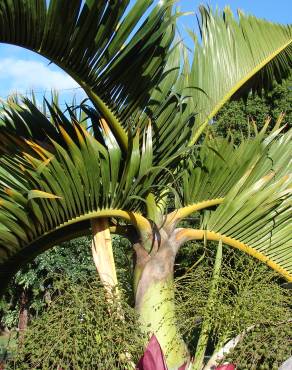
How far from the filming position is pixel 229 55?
5.07 m

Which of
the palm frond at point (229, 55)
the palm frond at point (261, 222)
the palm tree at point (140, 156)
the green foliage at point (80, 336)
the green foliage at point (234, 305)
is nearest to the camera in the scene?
the green foliage at point (80, 336)

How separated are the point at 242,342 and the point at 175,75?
2069mm

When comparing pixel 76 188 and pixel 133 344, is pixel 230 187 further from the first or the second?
pixel 133 344

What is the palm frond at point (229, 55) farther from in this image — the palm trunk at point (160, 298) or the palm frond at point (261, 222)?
the palm trunk at point (160, 298)

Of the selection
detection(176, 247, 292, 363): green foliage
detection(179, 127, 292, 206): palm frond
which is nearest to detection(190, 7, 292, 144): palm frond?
detection(179, 127, 292, 206): palm frond

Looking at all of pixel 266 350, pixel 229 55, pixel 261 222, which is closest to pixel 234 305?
pixel 266 350

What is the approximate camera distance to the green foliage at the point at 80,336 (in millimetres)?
3219

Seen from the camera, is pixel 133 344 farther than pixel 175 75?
No

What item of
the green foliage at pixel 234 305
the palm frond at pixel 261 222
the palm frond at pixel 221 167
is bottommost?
the green foliage at pixel 234 305

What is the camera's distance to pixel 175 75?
186 inches

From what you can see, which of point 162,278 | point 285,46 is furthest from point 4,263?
point 285,46

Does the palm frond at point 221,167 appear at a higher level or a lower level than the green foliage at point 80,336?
higher

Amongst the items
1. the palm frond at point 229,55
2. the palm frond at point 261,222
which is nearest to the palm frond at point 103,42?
the palm frond at point 229,55

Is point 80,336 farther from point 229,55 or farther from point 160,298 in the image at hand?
point 229,55
